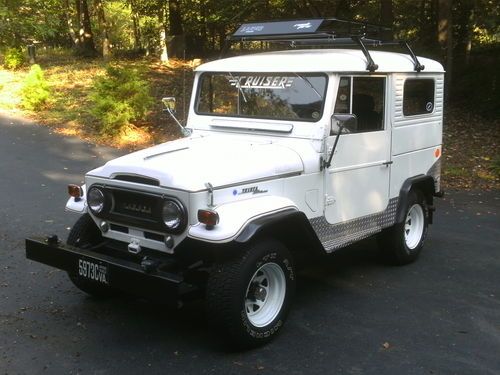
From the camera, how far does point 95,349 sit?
13.1 ft

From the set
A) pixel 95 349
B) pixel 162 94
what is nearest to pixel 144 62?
pixel 162 94

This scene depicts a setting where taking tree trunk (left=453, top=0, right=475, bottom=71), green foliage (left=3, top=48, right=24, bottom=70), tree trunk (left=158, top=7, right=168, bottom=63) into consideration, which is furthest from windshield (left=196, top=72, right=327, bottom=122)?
green foliage (left=3, top=48, right=24, bottom=70)

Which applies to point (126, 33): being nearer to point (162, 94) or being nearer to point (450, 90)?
point (162, 94)

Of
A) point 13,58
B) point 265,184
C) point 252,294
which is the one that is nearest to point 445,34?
point 265,184

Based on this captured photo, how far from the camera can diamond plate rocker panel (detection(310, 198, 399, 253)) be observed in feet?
15.4

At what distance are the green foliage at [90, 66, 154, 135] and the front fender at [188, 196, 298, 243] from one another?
31.1 ft

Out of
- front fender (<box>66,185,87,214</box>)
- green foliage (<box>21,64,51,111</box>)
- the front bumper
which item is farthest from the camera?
green foliage (<box>21,64,51,111</box>)

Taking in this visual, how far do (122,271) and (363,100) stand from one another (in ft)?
8.74

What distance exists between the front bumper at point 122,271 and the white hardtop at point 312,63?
84.4 inches

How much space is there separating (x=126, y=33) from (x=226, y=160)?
3995 cm

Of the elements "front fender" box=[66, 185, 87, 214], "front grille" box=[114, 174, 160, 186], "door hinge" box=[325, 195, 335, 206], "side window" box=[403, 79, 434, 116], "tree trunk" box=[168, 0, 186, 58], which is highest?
"tree trunk" box=[168, 0, 186, 58]

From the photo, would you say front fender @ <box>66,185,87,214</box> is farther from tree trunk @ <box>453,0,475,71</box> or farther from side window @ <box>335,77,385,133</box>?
tree trunk @ <box>453,0,475,71</box>

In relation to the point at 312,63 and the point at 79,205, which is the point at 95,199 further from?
the point at 312,63

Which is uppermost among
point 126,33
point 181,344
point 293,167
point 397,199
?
point 126,33
